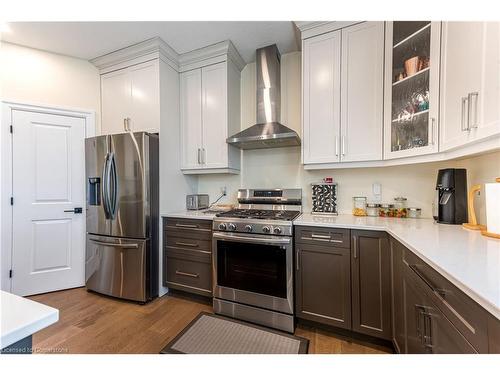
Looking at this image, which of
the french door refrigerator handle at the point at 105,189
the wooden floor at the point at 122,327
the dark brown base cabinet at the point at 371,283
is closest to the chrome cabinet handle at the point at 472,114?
the dark brown base cabinet at the point at 371,283

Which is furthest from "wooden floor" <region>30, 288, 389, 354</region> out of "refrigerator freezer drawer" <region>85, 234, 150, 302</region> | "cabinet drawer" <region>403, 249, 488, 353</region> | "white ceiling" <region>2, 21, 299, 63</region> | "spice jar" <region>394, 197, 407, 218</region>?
"white ceiling" <region>2, 21, 299, 63</region>

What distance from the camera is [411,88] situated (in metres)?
1.66

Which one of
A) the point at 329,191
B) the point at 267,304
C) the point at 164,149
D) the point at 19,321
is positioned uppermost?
the point at 164,149

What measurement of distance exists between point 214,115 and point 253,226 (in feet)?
4.66

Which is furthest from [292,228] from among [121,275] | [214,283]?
[121,275]

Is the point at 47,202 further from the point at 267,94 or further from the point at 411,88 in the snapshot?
the point at 411,88

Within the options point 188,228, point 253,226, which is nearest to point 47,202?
point 188,228

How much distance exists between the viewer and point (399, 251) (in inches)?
52.5

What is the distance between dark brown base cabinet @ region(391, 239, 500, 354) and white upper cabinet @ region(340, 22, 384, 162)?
0.86 metres

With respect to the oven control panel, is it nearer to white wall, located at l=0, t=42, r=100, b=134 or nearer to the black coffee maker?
the black coffee maker

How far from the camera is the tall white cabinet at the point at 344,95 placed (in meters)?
1.85

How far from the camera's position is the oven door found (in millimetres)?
1780

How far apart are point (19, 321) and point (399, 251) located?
1703mm

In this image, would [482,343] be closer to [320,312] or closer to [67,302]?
[320,312]
